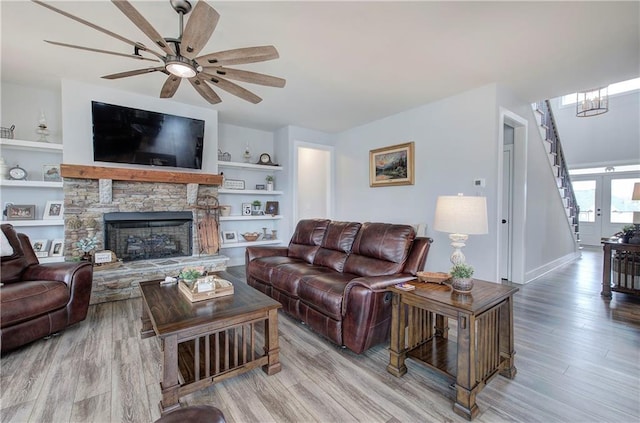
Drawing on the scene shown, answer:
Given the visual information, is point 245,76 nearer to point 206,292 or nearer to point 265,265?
point 206,292

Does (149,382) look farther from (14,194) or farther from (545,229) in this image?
(545,229)

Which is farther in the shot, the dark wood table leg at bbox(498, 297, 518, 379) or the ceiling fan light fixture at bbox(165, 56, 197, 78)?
the ceiling fan light fixture at bbox(165, 56, 197, 78)

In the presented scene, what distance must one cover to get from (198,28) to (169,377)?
209 cm

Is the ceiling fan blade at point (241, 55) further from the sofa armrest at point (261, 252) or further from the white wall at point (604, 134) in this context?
the white wall at point (604, 134)

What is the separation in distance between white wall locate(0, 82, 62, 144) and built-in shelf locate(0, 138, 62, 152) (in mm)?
263

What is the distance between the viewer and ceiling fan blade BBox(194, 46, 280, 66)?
1989 mm

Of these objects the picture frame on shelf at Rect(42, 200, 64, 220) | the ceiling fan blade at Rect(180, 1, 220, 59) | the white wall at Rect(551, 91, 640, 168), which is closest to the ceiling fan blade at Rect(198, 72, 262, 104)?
the ceiling fan blade at Rect(180, 1, 220, 59)

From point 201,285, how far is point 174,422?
1178 mm

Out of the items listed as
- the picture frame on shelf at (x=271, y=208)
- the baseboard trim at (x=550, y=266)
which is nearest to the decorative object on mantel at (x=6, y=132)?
the picture frame on shelf at (x=271, y=208)

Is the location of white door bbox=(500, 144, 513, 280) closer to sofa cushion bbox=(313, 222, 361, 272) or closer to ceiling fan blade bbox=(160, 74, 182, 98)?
sofa cushion bbox=(313, 222, 361, 272)

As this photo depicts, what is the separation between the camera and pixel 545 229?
15.7 feet

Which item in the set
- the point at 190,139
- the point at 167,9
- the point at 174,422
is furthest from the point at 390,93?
the point at 174,422

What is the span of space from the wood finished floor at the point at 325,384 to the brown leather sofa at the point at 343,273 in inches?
8.5

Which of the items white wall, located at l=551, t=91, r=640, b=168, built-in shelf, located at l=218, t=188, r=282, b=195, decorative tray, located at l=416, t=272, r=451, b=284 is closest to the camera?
decorative tray, located at l=416, t=272, r=451, b=284
